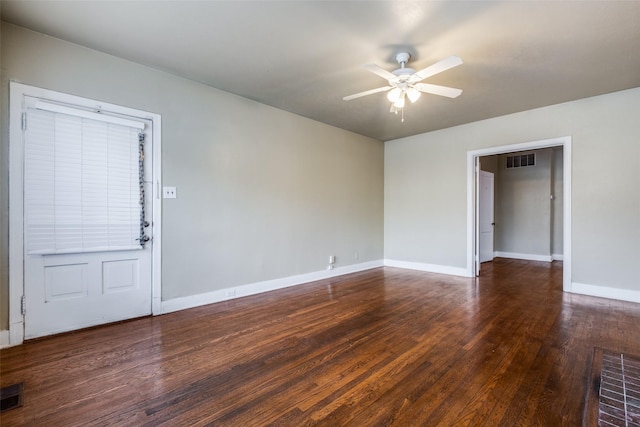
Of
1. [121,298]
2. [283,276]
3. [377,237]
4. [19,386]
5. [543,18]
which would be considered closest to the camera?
[19,386]

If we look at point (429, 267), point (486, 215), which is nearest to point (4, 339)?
point (429, 267)

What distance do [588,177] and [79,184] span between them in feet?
20.7

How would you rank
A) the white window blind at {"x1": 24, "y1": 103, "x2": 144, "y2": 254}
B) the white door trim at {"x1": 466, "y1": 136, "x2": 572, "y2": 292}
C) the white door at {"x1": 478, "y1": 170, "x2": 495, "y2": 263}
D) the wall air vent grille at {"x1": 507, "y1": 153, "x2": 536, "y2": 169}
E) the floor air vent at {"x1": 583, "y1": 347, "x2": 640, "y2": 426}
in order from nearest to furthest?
the floor air vent at {"x1": 583, "y1": 347, "x2": 640, "y2": 426}
the white window blind at {"x1": 24, "y1": 103, "x2": 144, "y2": 254}
the white door trim at {"x1": 466, "y1": 136, "x2": 572, "y2": 292}
the white door at {"x1": 478, "y1": 170, "x2": 495, "y2": 263}
the wall air vent grille at {"x1": 507, "y1": 153, "x2": 536, "y2": 169}

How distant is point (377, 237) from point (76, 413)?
5.33 m

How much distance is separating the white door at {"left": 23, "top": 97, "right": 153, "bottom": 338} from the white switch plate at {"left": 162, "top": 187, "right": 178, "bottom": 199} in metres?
0.15

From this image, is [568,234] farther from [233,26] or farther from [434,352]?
[233,26]

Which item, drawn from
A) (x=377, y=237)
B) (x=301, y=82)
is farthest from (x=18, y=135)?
(x=377, y=237)

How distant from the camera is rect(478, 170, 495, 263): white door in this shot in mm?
6473

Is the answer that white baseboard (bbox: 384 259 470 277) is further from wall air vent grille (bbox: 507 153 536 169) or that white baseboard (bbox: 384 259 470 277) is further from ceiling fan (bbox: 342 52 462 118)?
wall air vent grille (bbox: 507 153 536 169)

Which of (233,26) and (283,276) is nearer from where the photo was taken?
(233,26)

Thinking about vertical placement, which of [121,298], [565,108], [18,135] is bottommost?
[121,298]

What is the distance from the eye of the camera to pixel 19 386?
6.32 feet

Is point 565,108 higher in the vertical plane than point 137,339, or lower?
higher

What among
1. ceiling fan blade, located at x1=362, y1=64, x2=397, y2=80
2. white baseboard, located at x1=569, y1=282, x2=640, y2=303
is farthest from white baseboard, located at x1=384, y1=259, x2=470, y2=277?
ceiling fan blade, located at x1=362, y1=64, x2=397, y2=80
